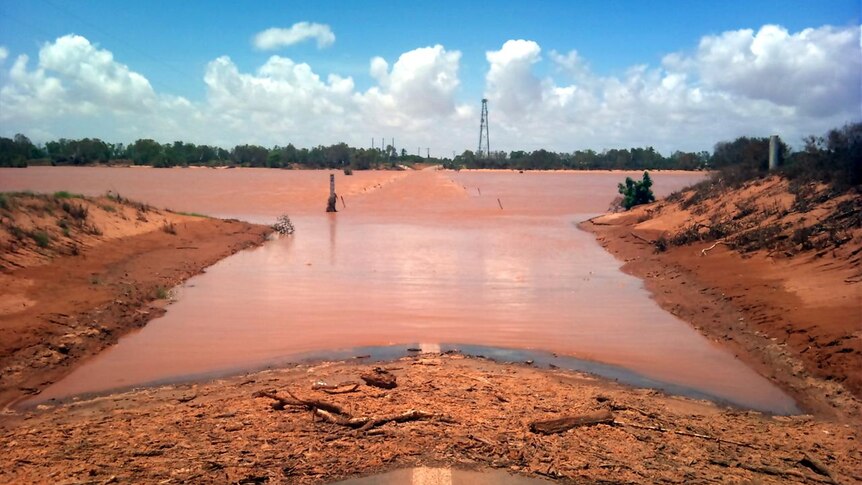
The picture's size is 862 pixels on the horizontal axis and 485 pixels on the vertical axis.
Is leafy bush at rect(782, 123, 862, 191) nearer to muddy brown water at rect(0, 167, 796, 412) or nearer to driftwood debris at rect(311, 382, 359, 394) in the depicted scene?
muddy brown water at rect(0, 167, 796, 412)

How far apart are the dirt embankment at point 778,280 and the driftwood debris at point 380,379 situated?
4.37 meters

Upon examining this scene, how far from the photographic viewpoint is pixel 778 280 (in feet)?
39.3

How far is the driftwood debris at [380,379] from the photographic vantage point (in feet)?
23.7

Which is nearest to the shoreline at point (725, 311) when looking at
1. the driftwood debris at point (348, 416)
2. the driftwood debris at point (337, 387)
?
the driftwood debris at point (348, 416)

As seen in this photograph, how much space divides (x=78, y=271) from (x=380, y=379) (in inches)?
354

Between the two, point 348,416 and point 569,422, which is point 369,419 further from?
point 569,422

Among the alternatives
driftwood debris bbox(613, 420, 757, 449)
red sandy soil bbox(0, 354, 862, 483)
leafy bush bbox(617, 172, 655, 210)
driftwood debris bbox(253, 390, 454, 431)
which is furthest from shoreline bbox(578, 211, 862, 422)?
leafy bush bbox(617, 172, 655, 210)

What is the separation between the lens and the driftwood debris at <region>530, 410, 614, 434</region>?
234 inches

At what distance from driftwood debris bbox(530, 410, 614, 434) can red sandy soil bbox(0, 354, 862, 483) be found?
0.07 metres

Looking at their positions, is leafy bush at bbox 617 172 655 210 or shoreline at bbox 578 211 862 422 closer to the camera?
shoreline at bbox 578 211 862 422

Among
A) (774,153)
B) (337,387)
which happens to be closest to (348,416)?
(337,387)

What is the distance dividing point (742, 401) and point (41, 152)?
99827mm

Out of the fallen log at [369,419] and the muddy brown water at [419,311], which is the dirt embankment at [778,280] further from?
the fallen log at [369,419]

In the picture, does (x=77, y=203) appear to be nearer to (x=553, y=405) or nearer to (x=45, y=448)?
(x=45, y=448)
